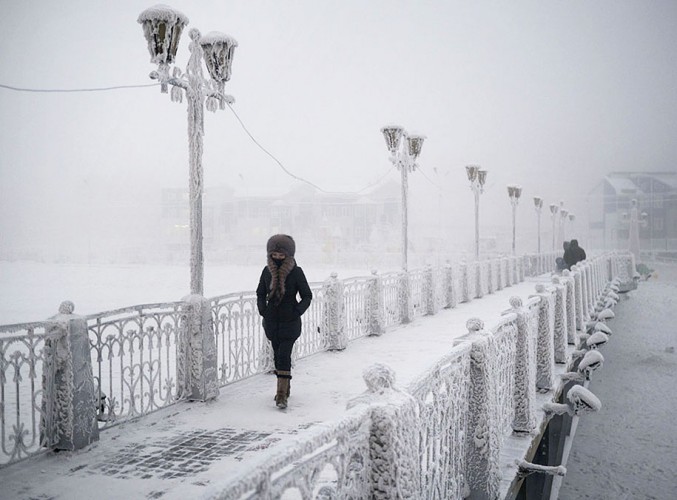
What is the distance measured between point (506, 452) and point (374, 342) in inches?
242

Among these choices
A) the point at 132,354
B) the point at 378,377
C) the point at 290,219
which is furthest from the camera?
the point at 290,219

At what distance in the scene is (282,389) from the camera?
646 cm

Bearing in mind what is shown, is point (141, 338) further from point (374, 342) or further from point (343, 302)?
point (374, 342)

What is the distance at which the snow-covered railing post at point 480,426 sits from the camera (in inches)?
158

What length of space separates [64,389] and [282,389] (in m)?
2.38

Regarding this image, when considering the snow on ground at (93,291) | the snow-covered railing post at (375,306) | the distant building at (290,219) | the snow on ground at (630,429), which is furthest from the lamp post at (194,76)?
the distant building at (290,219)

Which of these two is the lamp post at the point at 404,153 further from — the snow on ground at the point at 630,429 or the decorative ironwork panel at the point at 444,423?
the decorative ironwork panel at the point at 444,423

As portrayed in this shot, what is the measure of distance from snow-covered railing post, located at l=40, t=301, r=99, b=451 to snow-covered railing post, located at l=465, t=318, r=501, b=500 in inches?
143

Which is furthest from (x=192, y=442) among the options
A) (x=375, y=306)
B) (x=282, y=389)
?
(x=375, y=306)

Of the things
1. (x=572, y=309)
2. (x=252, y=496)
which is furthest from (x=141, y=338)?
(x=572, y=309)

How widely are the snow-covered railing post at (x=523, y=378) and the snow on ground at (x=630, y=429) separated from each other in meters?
5.12

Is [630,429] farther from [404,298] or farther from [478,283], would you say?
[478,283]

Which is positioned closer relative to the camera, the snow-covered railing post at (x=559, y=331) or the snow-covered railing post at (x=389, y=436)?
the snow-covered railing post at (x=389, y=436)

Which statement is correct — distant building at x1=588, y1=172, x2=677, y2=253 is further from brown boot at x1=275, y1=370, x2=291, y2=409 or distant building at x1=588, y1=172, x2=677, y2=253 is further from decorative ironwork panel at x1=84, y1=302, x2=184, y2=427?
decorative ironwork panel at x1=84, y1=302, x2=184, y2=427
